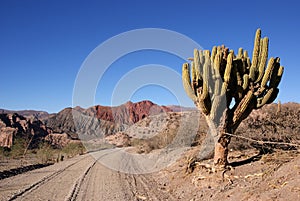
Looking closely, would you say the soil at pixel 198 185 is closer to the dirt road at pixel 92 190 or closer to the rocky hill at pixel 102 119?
the dirt road at pixel 92 190

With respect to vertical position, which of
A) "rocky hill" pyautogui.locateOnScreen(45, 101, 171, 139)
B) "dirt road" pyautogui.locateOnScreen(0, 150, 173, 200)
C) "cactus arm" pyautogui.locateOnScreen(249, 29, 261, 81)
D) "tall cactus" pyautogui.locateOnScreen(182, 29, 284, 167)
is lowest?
"dirt road" pyautogui.locateOnScreen(0, 150, 173, 200)

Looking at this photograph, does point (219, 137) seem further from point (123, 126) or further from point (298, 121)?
point (123, 126)

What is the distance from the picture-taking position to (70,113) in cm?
8750

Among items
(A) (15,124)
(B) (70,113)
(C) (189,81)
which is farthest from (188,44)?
(B) (70,113)

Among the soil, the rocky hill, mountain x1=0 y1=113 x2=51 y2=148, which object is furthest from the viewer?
the rocky hill

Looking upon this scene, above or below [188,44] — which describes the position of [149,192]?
below

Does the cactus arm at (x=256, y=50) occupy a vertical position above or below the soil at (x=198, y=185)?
above

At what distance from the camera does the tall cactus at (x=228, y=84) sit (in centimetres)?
832

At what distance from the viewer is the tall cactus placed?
27.3 ft

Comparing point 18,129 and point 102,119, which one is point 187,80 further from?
point 102,119

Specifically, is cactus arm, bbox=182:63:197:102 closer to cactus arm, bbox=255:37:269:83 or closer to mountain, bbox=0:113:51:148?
cactus arm, bbox=255:37:269:83

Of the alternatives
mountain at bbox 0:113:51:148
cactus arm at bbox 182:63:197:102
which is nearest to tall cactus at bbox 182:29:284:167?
cactus arm at bbox 182:63:197:102

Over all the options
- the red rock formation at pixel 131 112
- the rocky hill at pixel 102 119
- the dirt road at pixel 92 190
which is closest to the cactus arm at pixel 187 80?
the dirt road at pixel 92 190

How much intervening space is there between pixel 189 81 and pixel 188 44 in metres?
5.95
